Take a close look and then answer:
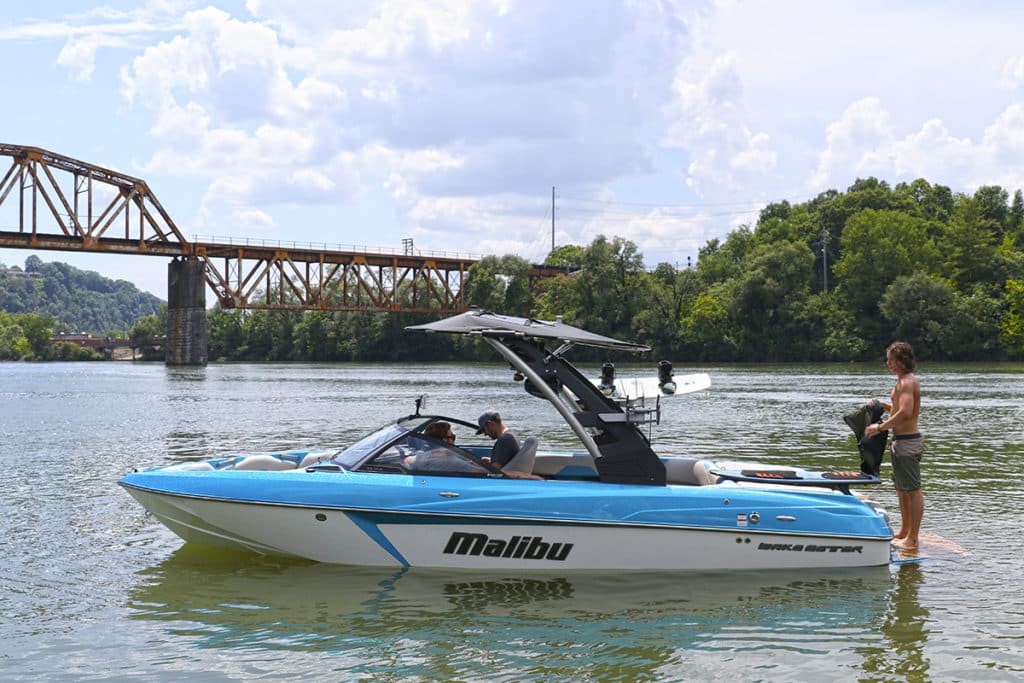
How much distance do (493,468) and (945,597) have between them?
3.85m

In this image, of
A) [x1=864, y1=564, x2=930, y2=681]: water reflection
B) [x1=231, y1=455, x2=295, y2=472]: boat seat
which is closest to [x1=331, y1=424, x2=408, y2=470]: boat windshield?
[x1=231, y1=455, x2=295, y2=472]: boat seat

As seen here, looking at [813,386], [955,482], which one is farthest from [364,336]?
[955,482]

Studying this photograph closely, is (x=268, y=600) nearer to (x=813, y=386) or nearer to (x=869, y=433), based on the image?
(x=869, y=433)

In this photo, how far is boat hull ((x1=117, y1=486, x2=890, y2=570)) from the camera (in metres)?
8.21

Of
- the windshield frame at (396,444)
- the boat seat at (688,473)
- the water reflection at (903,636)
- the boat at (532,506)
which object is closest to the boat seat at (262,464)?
the boat at (532,506)

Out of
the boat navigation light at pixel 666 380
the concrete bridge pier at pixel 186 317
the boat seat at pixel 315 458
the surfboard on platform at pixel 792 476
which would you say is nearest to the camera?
the surfboard on platform at pixel 792 476

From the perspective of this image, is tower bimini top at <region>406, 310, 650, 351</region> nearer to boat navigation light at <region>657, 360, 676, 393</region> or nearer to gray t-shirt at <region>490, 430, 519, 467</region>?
boat navigation light at <region>657, 360, 676, 393</region>

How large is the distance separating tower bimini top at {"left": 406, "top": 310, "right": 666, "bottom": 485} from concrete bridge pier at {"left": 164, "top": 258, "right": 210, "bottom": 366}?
86.3 m

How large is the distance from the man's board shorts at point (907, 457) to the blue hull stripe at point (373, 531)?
14.9ft

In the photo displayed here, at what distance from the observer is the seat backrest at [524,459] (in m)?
8.79

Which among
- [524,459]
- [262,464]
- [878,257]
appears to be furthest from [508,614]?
[878,257]

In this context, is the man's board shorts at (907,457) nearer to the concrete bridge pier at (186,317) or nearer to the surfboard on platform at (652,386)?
the surfboard on platform at (652,386)

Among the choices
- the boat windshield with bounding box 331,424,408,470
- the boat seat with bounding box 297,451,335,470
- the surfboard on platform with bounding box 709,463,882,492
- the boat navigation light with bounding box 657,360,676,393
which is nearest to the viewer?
the surfboard on platform with bounding box 709,463,882,492

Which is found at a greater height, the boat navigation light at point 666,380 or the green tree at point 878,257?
the green tree at point 878,257
